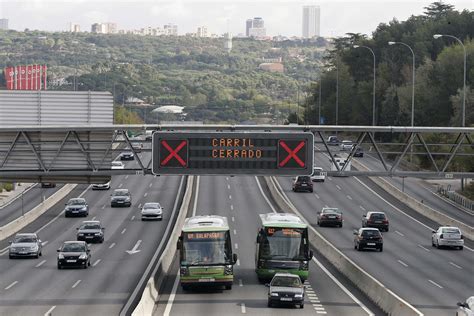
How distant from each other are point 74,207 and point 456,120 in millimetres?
48405

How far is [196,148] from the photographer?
43.7 metres

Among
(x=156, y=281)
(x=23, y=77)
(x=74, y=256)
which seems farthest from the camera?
(x=23, y=77)

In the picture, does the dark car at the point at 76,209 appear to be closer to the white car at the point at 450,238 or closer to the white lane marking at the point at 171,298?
the white car at the point at 450,238

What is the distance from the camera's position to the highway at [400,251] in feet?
164

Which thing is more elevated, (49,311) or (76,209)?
(49,311)

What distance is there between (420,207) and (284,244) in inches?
1861

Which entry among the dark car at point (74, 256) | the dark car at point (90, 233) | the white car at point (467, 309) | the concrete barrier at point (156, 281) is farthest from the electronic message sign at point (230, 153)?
the dark car at point (90, 233)

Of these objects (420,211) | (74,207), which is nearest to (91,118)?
(74,207)

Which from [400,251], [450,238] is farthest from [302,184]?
[400,251]

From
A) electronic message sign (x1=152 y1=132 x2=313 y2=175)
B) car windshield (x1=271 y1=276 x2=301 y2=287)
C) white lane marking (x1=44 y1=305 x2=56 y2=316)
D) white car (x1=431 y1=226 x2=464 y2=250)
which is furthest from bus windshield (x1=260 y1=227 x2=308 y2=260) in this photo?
white car (x1=431 y1=226 x2=464 y2=250)

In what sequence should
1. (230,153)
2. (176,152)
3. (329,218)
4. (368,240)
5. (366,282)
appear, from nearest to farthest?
(230,153), (176,152), (366,282), (368,240), (329,218)

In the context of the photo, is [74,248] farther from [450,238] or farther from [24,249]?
[450,238]

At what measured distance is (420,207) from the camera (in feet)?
317

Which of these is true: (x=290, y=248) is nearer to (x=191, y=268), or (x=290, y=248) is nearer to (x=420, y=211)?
(x=191, y=268)
